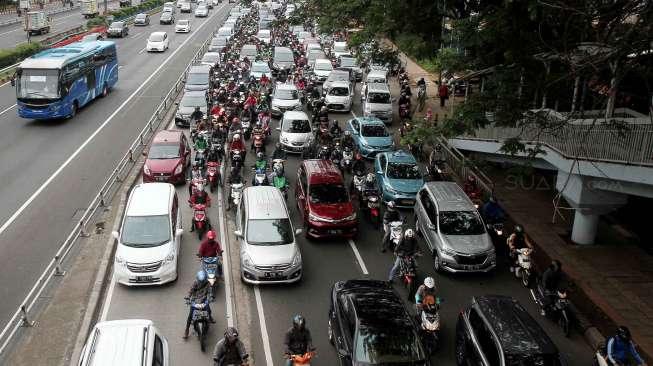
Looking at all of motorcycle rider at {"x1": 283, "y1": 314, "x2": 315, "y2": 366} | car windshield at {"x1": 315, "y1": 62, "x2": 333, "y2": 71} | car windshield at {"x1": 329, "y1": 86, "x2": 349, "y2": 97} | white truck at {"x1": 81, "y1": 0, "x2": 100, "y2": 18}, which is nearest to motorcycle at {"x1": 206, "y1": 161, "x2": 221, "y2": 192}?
motorcycle rider at {"x1": 283, "y1": 314, "x2": 315, "y2": 366}

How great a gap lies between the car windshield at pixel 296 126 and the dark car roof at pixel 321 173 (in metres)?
6.26

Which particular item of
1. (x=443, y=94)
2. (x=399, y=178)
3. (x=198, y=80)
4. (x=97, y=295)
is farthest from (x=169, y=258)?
(x=198, y=80)

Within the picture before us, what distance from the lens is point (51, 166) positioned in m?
24.8

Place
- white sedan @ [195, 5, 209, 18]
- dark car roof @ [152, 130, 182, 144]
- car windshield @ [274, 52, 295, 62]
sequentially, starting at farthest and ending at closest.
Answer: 1. white sedan @ [195, 5, 209, 18]
2. car windshield @ [274, 52, 295, 62]
3. dark car roof @ [152, 130, 182, 144]

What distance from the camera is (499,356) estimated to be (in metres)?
10.9

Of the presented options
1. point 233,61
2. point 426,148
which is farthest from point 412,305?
point 233,61

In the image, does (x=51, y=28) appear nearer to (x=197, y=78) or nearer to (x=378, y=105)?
(x=197, y=78)

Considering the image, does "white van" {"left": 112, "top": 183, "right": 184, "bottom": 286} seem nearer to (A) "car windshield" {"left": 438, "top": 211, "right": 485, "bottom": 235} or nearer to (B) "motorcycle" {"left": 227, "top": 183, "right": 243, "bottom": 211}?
(B) "motorcycle" {"left": 227, "top": 183, "right": 243, "bottom": 211}

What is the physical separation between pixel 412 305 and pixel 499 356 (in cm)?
436

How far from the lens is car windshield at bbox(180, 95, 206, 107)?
31.1m

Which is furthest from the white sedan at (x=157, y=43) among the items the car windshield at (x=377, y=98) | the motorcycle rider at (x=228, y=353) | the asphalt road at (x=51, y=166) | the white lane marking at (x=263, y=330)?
the motorcycle rider at (x=228, y=353)

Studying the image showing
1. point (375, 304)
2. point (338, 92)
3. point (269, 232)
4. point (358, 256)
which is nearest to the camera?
point (375, 304)

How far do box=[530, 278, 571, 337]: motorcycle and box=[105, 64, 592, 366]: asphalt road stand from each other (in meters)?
0.18

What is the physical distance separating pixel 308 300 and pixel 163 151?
34.2 feet
